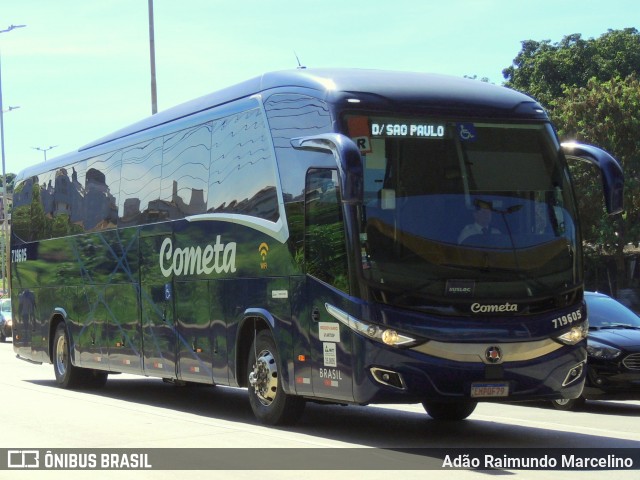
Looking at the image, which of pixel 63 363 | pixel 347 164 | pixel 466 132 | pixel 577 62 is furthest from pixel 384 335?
pixel 577 62

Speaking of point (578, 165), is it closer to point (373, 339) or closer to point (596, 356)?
point (596, 356)

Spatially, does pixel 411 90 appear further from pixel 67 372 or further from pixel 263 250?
pixel 67 372

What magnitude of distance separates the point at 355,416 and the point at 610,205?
184 inches

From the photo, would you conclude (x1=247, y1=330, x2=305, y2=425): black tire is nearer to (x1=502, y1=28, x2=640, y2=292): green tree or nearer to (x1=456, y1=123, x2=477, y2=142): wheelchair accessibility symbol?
(x1=456, y1=123, x2=477, y2=142): wheelchair accessibility symbol

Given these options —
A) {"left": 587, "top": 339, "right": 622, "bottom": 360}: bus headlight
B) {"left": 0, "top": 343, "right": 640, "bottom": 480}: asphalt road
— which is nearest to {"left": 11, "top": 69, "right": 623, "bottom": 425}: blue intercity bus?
{"left": 0, "top": 343, "right": 640, "bottom": 480}: asphalt road

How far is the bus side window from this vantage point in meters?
11.8

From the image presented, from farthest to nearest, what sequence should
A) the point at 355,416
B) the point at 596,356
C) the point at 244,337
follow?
the point at 596,356
the point at 355,416
the point at 244,337

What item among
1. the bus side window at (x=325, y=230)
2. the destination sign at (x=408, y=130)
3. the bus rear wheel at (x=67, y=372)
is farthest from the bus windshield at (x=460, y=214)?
the bus rear wheel at (x=67, y=372)

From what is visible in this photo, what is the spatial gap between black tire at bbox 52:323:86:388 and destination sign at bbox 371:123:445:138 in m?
10.3

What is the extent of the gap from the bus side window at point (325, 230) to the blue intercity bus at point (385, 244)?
0.9 inches

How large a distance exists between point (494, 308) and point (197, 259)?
16.5 ft

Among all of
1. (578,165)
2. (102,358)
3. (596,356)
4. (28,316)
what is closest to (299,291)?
(596,356)

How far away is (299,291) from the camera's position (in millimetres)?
12672

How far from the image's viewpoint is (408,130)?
12.0m
